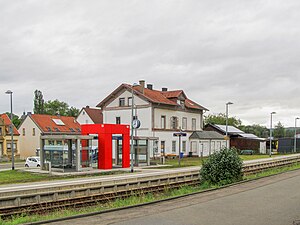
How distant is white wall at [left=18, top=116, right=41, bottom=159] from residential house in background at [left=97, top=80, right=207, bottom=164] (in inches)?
653

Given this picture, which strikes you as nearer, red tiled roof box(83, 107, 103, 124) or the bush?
the bush

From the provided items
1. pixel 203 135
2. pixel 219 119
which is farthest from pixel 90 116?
pixel 219 119

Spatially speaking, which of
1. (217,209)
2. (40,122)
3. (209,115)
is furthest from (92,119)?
(217,209)

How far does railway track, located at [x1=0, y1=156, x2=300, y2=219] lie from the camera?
47.4ft

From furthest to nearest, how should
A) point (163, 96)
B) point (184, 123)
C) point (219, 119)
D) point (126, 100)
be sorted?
1. point (219, 119)
2. point (184, 123)
3. point (163, 96)
4. point (126, 100)

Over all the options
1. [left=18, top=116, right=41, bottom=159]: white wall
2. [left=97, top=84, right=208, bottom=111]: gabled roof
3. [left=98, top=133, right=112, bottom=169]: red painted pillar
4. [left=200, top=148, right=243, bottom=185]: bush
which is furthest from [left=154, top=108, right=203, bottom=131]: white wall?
[left=200, top=148, right=243, bottom=185]: bush

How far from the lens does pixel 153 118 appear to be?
51344 millimetres

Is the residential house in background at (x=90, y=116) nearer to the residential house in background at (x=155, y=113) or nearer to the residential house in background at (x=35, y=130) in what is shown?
the residential house in background at (x=35, y=130)

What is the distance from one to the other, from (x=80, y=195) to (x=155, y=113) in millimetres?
35202

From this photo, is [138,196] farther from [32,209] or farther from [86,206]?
[32,209]

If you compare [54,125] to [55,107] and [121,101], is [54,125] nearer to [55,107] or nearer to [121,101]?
[121,101]

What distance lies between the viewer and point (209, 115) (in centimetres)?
11625

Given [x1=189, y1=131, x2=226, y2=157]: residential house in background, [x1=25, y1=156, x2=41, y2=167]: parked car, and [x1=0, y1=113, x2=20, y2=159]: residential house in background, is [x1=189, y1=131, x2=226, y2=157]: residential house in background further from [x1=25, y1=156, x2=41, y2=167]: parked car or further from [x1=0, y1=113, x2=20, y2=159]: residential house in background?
[x1=0, y1=113, x2=20, y2=159]: residential house in background

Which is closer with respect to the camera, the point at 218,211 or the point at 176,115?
the point at 218,211
